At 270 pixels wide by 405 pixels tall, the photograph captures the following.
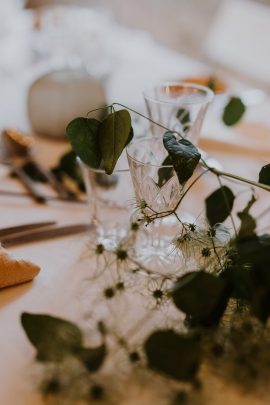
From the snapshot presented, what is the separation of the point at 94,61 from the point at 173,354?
4.21ft

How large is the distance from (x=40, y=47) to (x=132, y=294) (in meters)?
1.19

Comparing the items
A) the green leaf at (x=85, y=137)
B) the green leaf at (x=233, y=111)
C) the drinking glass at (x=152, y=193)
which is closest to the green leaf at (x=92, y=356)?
the drinking glass at (x=152, y=193)

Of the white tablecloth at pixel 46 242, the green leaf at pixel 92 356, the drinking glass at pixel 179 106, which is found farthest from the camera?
the drinking glass at pixel 179 106

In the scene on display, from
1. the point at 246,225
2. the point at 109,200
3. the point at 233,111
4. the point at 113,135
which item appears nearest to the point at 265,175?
the point at 246,225

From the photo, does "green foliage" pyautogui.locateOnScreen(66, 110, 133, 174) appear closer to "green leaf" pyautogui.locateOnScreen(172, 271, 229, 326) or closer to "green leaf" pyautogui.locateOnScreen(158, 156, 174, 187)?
"green leaf" pyautogui.locateOnScreen(158, 156, 174, 187)

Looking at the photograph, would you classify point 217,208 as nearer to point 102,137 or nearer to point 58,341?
point 102,137

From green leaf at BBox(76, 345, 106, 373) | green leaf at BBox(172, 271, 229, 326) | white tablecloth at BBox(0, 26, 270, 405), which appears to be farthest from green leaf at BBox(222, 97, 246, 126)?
green leaf at BBox(76, 345, 106, 373)

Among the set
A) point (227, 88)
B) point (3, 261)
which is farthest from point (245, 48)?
point (3, 261)

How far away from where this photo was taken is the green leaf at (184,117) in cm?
88

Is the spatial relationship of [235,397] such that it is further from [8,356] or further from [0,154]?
[0,154]

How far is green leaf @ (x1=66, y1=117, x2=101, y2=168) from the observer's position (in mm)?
640

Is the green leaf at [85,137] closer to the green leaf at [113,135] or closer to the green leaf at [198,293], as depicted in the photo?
the green leaf at [113,135]

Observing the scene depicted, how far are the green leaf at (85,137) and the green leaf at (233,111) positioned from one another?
17.1 inches

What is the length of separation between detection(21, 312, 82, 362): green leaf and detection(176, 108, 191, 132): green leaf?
46cm
